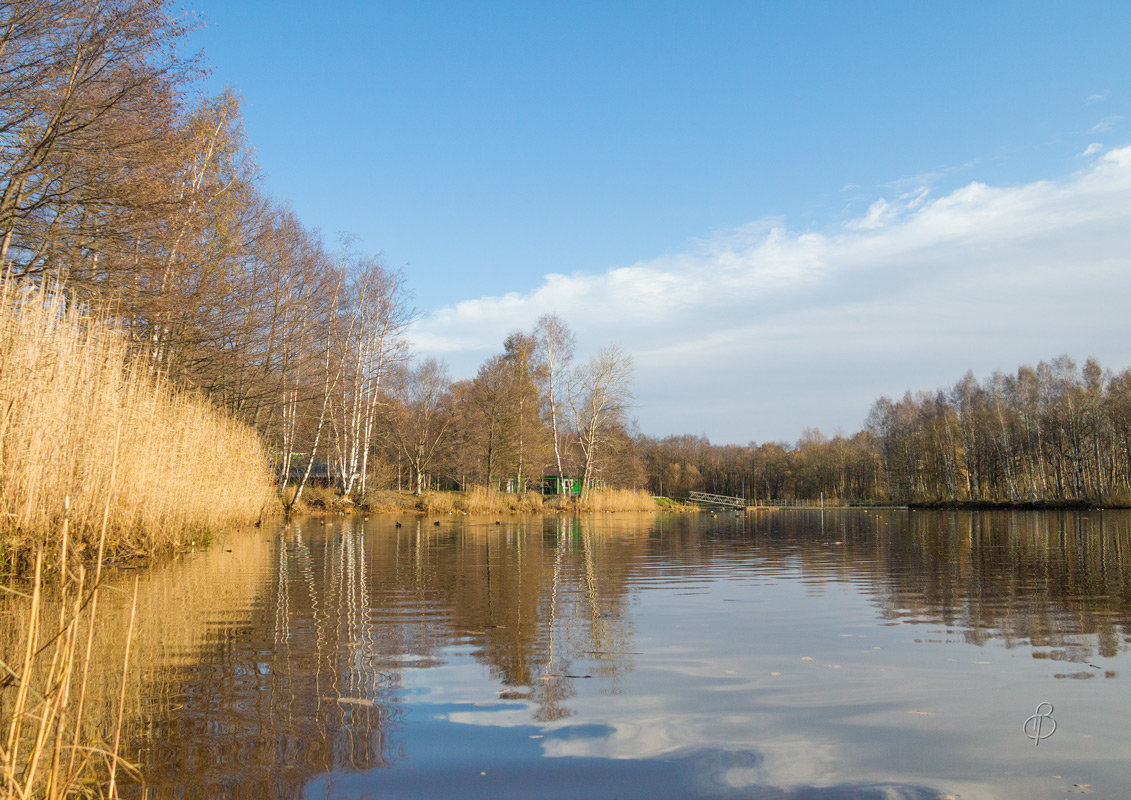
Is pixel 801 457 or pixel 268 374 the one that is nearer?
pixel 268 374

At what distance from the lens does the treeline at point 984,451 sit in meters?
54.1

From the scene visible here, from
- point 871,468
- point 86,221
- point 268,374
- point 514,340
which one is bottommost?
point 871,468

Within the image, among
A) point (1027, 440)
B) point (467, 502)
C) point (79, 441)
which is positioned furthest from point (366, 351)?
point (1027, 440)

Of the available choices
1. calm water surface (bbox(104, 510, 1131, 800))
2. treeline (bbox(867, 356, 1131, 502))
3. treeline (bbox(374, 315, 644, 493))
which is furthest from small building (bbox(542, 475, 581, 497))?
treeline (bbox(867, 356, 1131, 502))

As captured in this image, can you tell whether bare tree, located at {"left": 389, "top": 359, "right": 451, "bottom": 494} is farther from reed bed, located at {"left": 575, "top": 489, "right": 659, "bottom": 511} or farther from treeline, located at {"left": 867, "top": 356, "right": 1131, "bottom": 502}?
treeline, located at {"left": 867, "top": 356, "right": 1131, "bottom": 502}

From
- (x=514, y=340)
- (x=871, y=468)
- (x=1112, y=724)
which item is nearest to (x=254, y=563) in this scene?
(x=1112, y=724)

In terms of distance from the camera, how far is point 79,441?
346 inches

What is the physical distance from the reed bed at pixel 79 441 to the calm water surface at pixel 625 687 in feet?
3.88

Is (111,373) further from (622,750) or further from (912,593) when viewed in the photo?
(912,593)

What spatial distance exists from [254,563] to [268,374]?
39.8 ft

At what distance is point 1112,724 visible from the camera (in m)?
4.01

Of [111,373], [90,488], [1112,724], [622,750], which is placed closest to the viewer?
[622,750]
